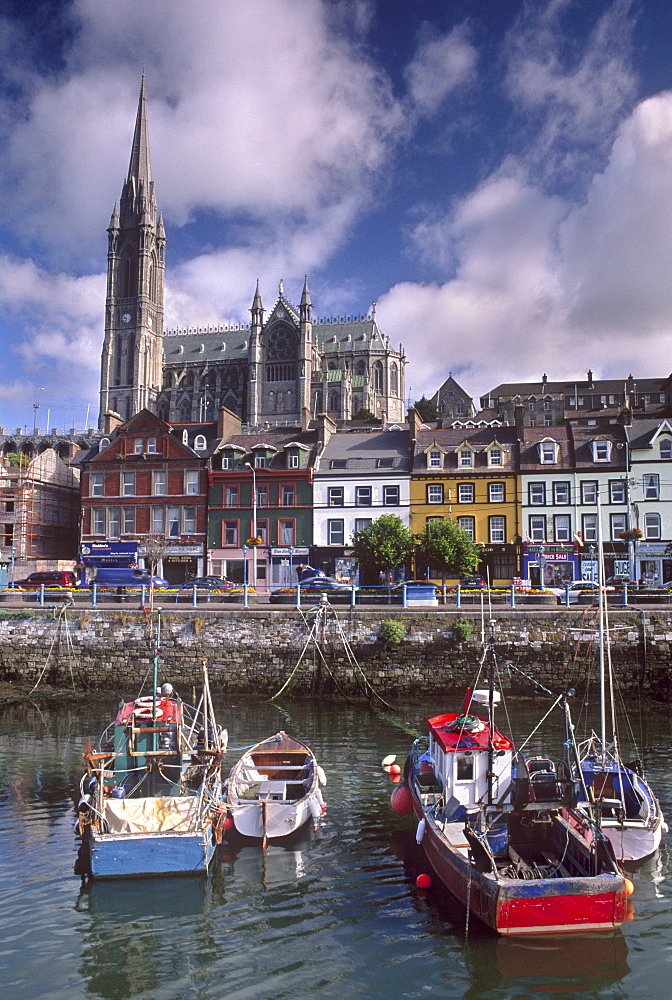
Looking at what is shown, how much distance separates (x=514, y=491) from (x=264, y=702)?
1094 inches

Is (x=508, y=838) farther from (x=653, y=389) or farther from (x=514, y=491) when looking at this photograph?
(x=653, y=389)

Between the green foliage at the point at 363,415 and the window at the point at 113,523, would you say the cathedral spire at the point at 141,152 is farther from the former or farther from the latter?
the window at the point at 113,523

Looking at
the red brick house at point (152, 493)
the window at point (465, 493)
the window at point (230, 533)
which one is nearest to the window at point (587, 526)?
the window at point (465, 493)

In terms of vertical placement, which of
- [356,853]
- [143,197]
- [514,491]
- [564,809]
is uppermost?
[143,197]

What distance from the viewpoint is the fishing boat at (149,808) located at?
13664 millimetres

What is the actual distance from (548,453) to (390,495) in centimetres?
1144

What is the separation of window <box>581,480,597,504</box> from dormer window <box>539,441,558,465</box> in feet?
8.66

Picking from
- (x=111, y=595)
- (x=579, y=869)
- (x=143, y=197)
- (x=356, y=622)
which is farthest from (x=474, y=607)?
(x=143, y=197)

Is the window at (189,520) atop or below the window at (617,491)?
below

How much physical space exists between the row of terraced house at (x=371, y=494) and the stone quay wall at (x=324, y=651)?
50.1 feet

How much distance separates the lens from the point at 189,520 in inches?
2200

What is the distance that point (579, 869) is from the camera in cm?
1252

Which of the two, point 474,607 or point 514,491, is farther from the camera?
point 514,491

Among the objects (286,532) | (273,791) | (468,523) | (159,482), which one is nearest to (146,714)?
(273,791)
